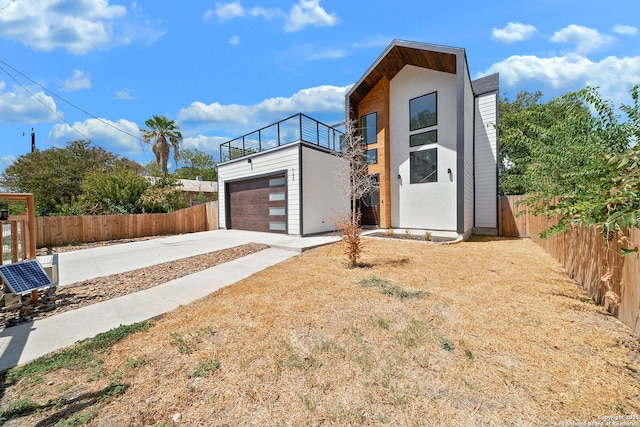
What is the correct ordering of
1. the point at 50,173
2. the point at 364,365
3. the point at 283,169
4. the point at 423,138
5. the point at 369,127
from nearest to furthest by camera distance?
the point at 364,365 < the point at 283,169 < the point at 423,138 < the point at 369,127 < the point at 50,173

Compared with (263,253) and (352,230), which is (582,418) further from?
(263,253)

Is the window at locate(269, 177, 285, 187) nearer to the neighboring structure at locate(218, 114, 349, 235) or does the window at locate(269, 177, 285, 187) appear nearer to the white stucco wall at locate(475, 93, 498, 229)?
the neighboring structure at locate(218, 114, 349, 235)

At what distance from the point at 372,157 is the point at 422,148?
2.35 metres

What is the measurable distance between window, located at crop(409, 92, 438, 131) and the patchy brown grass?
9161 millimetres

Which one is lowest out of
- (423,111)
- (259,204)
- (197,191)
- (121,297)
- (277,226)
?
(121,297)

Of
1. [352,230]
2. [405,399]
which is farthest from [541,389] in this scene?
[352,230]

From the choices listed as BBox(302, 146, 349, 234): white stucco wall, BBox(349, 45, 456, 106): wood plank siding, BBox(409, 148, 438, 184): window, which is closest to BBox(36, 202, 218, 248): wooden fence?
BBox(302, 146, 349, 234): white stucco wall

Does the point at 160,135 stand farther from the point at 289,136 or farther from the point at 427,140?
the point at 427,140

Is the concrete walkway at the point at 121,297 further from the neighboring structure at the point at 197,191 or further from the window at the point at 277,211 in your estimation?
the neighboring structure at the point at 197,191

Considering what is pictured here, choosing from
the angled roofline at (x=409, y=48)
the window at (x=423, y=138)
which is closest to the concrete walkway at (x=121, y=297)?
the window at (x=423, y=138)

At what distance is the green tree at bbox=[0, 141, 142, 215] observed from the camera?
17.0m

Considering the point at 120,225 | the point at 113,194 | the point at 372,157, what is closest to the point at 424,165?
the point at 372,157

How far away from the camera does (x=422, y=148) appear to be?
37.6 feet

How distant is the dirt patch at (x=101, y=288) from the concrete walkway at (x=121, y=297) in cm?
29
